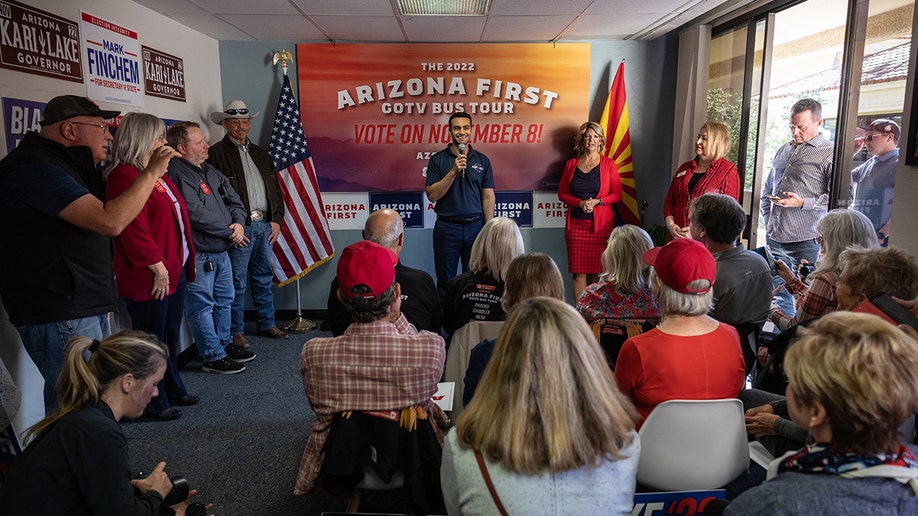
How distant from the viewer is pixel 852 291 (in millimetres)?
→ 2004

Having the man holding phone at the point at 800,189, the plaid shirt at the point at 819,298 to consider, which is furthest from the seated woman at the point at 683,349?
the man holding phone at the point at 800,189

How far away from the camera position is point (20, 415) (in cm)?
270

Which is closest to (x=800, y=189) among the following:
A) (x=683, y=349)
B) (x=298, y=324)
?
(x=683, y=349)

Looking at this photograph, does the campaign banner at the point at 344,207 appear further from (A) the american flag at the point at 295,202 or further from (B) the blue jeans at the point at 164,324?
(B) the blue jeans at the point at 164,324

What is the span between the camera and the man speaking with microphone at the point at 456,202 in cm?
445

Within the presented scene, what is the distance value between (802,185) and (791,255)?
0.47 m

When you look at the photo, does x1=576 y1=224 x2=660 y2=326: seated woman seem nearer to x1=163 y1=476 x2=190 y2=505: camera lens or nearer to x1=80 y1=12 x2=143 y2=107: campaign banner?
x1=163 y1=476 x2=190 y2=505: camera lens

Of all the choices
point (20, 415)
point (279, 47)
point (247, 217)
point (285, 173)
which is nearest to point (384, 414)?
point (20, 415)

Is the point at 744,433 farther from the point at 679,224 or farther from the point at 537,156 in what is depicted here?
the point at 537,156

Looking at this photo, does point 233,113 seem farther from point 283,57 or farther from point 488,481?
point 488,481

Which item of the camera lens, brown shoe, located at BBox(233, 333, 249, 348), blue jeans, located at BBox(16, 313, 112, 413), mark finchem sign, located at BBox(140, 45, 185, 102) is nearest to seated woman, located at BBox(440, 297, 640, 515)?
the camera lens

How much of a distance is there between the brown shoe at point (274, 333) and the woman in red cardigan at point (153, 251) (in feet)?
A: 4.00

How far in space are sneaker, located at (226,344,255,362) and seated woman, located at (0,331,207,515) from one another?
254cm

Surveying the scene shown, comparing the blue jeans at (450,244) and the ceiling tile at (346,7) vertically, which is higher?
the ceiling tile at (346,7)
